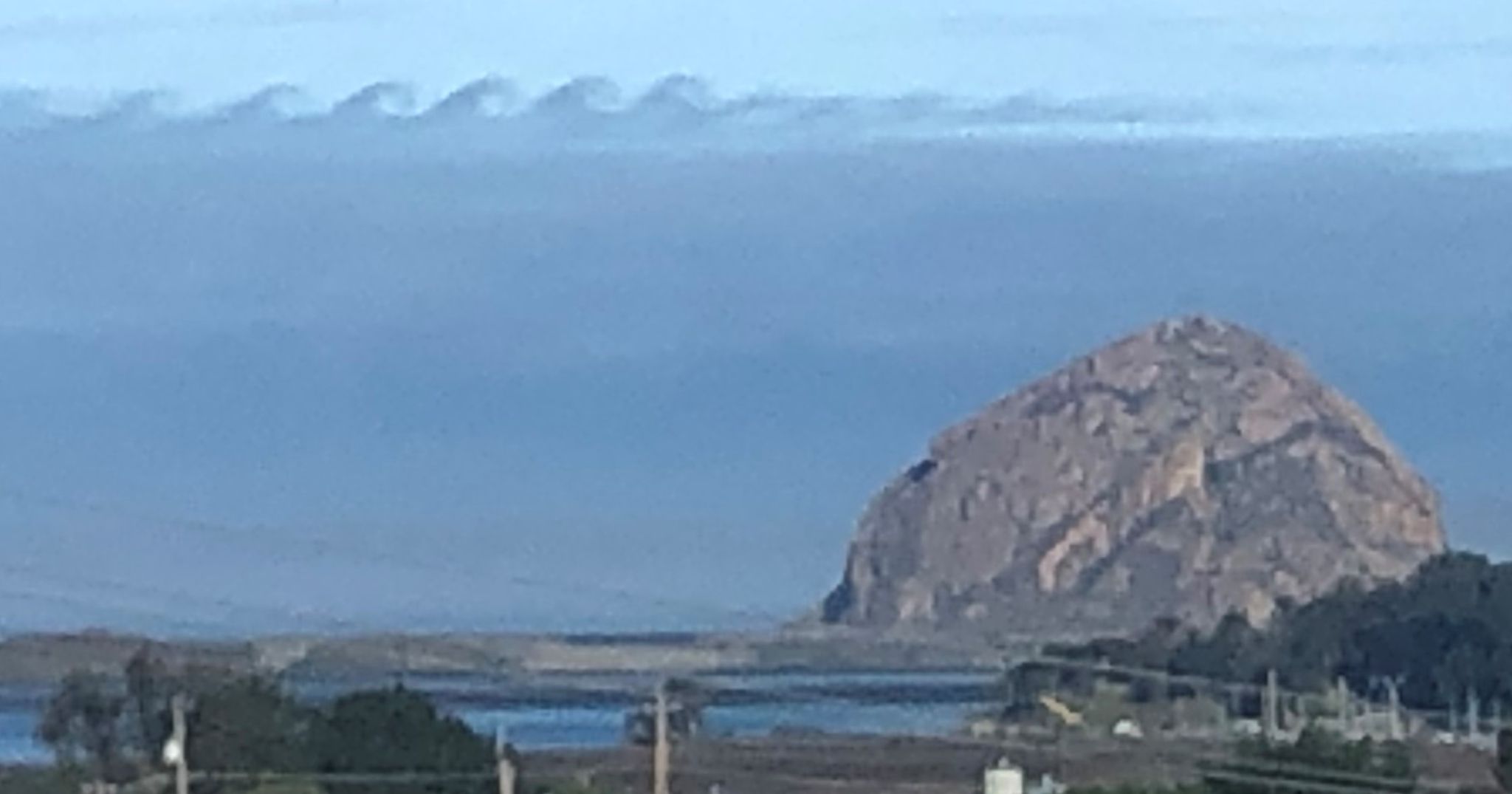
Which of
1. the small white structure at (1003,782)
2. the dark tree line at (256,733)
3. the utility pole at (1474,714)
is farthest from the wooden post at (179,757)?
the utility pole at (1474,714)

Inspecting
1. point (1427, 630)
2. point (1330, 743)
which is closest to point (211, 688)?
point (1330, 743)

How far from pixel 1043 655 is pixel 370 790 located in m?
65.3

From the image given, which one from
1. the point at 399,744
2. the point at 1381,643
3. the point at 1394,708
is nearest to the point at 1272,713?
the point at 1394,708

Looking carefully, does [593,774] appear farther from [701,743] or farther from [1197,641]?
[1197,641]

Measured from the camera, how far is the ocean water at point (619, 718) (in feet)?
383

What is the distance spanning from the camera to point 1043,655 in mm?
139500

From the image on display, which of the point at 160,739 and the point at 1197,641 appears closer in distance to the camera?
the point at 160,739

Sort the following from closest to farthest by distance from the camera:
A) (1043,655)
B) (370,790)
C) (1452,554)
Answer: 1. (370,790)
2. (1043,655)
3. (1452,554)

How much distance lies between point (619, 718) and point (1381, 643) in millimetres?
33734

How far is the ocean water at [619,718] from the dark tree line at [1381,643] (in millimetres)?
6471

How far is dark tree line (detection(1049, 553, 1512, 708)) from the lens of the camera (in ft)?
393

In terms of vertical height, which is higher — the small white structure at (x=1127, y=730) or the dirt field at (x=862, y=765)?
the small white structure at (x=1127, y=730)

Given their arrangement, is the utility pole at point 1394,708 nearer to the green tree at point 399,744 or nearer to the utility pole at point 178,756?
the green tree at point 399,744

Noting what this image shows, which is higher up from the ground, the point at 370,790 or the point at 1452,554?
the point at 1452,554
